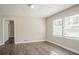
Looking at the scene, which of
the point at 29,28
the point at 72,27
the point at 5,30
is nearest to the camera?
the point at 5,30

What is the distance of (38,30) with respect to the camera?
233cm

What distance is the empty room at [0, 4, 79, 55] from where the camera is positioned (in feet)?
6.64

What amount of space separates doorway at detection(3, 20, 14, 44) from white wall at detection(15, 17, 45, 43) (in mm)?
142

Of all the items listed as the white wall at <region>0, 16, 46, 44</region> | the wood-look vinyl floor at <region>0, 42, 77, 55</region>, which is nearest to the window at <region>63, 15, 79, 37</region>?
the wood-look vinyl floor at <region>0, 42, 77, 55</region>

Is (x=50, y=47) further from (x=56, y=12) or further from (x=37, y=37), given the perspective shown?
(x=56, y=12)

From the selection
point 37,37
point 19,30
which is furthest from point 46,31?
point 19,30

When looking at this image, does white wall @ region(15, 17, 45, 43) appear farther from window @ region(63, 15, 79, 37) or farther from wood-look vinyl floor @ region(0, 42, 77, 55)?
window @ region(63, 15, 79, 37)

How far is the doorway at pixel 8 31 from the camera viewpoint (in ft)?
6.57

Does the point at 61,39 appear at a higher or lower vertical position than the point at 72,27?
lower

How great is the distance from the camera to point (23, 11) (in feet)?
7.12

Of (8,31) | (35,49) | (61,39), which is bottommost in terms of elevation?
(35,49)

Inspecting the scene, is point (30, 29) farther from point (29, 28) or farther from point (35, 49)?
point (35, 49)

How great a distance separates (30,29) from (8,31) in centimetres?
53

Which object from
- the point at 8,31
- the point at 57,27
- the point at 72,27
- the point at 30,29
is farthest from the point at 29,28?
the point at 72,27
